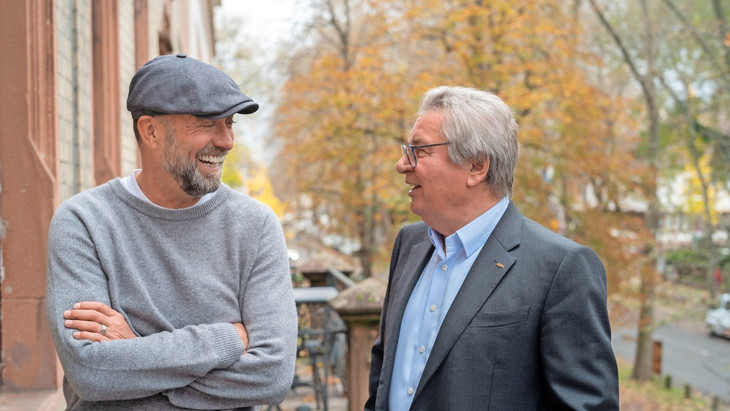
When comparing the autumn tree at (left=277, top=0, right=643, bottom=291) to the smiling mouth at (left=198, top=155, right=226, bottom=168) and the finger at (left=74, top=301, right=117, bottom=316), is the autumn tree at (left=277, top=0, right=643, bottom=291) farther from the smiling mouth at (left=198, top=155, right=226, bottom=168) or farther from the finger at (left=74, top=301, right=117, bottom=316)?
the finger at (left=74, top=301, right=117, bottom=316)

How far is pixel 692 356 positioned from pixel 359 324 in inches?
887

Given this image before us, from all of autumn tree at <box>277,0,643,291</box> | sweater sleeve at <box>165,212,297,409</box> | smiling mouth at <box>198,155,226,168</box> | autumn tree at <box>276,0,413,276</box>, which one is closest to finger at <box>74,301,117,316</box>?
sweater sleeve at <box>165,212,297,409</box>

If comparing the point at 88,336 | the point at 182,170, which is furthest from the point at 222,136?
the point at 88,336

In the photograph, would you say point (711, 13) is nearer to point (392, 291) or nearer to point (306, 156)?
point (306, 156)

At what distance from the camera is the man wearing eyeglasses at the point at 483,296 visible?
1959mm

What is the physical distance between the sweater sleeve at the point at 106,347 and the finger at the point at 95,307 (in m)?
0.03

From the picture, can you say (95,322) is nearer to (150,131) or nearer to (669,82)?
(150,131)

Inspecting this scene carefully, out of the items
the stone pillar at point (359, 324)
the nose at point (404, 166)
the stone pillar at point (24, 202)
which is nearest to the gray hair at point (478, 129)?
the nose at point (404, 166)

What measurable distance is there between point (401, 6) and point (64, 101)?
416 inches

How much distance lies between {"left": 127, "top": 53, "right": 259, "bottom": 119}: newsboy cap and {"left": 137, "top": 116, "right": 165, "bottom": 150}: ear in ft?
0.16

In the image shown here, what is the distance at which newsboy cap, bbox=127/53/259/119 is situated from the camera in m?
2.08

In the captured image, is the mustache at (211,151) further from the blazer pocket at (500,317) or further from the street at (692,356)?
the street at (692,356)

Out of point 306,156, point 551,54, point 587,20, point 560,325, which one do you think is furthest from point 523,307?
point 587,20

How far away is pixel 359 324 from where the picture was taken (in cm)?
476
